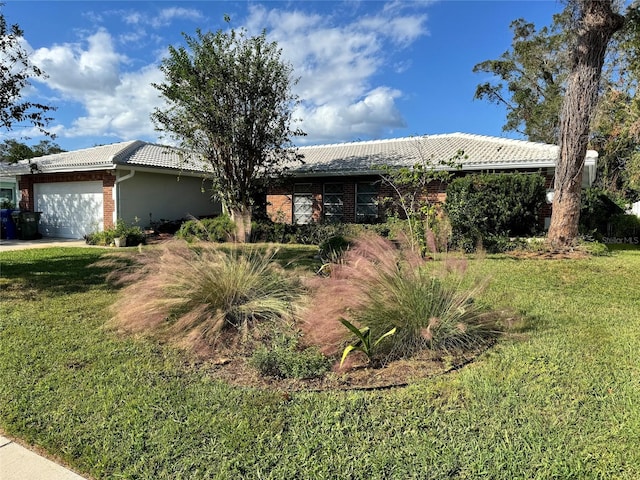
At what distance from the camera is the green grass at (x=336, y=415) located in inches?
100

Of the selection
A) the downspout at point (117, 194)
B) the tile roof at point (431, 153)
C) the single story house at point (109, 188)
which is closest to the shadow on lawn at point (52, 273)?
the downspout at point (117, 194)

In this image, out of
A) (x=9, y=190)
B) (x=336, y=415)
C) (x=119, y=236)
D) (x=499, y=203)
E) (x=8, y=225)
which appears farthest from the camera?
(x=9, y=190)

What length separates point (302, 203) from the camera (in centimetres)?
1900

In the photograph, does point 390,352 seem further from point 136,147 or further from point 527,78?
point 527,78

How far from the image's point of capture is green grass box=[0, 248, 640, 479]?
2.54 metres

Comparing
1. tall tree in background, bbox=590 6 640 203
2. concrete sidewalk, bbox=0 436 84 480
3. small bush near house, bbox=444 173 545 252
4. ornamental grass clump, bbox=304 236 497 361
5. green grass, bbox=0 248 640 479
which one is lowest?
concrete sidewalk, bbox=0 436 84 480

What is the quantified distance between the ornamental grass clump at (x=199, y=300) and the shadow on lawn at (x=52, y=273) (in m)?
1.32

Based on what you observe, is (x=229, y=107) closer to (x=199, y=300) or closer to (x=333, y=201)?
(x=333, y=201)

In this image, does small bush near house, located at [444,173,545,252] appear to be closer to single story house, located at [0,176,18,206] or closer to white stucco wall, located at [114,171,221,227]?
white stucco wall, located at [114,171,221,227]

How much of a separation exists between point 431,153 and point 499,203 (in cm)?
498

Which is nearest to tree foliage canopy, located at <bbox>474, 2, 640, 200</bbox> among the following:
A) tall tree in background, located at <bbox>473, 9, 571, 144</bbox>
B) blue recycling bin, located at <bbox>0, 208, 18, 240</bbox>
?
tall tree in background, located at <bbox>473, 9, 571, 144</bbox>

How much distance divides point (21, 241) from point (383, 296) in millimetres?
17437

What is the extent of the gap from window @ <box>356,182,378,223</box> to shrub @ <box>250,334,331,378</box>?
13.5 m

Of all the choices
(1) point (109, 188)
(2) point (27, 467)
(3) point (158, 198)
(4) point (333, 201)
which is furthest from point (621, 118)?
(2) point (27, 467)
